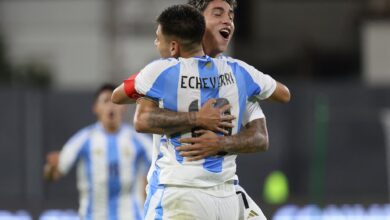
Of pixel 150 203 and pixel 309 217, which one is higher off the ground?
pixel 150 203

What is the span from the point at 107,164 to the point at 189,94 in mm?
4382

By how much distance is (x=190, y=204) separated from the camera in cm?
633

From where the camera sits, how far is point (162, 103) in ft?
21.0

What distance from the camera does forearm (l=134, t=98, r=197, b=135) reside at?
20.8 ft

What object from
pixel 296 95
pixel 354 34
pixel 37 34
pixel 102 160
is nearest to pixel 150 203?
pixel 102 160

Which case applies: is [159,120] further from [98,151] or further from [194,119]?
[98,151]

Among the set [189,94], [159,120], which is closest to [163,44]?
[189,94]

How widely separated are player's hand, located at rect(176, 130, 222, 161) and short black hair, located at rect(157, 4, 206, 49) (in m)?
0.52

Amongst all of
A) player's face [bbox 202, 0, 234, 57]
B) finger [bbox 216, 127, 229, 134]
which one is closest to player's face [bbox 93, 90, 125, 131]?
player's face [bbox 202, 0, 234, 57]

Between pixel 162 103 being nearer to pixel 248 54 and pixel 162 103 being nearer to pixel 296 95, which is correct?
pixel 296 95

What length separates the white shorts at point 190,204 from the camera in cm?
633

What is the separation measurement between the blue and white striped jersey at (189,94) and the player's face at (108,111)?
393 centimetres

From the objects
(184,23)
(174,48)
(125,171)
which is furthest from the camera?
(125,171)

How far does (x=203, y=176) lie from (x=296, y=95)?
10.6 metres
